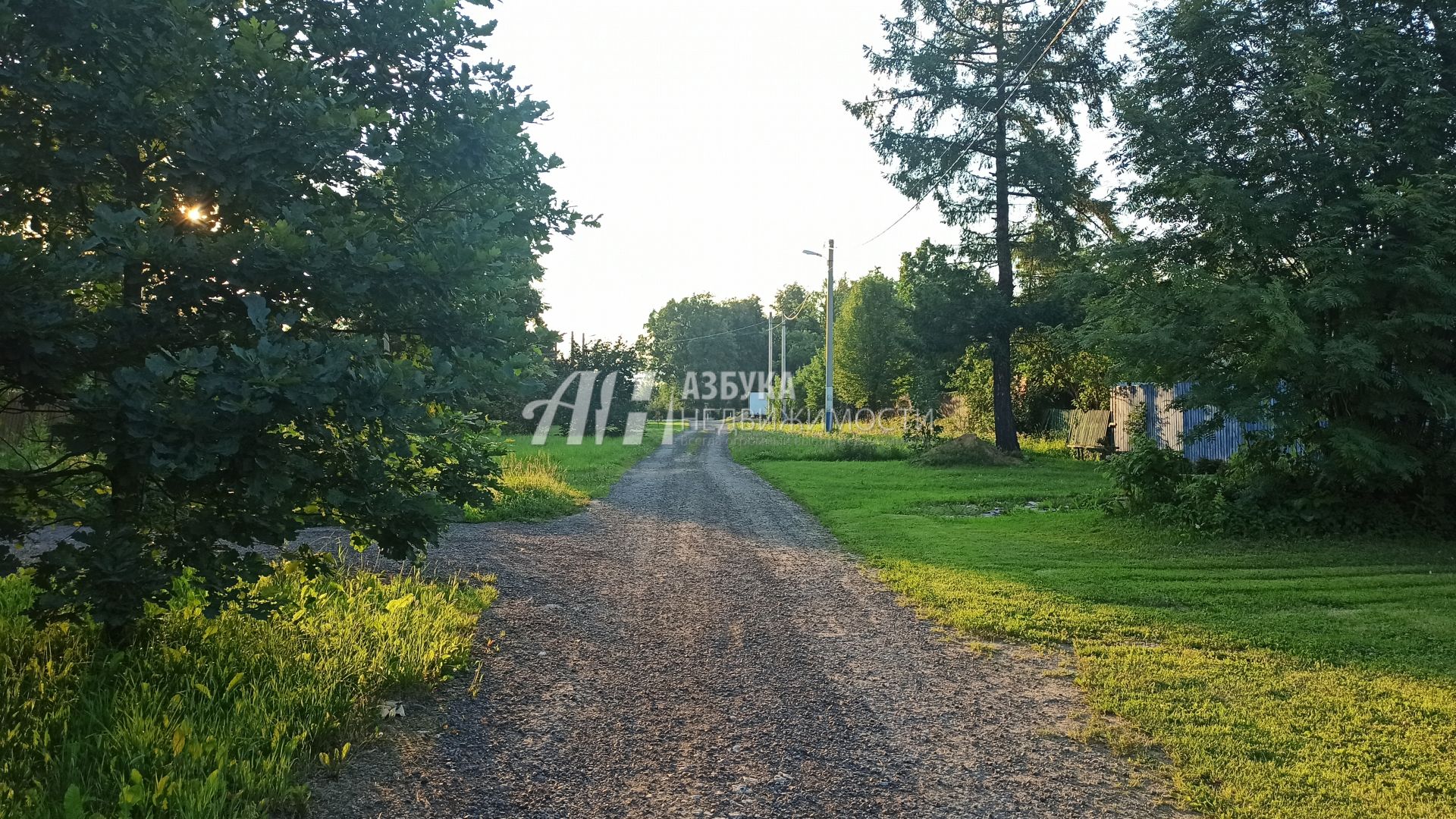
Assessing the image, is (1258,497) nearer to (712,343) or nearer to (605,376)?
(605,376)

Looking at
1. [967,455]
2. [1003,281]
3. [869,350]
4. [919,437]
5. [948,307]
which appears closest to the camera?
[967,455]

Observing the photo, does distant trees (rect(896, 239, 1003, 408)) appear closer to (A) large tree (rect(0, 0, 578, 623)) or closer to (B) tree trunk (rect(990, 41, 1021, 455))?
(B) tree trunk (rect(990, 41, 1021, 455))

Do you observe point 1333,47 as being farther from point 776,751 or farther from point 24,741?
point 24,741

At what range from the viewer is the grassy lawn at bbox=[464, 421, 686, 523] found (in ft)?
34.6

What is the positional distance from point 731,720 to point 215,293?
122 inches

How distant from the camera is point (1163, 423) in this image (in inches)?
745

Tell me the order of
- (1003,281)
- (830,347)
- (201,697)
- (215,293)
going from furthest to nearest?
(830,347) → (1003,281) → (201,697) → (215,293)

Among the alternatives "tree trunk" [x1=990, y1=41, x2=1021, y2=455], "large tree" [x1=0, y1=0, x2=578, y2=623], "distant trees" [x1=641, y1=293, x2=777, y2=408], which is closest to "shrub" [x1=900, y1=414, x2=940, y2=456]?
"tree trunk" [x1=990, y1=41, x2=1021, y2=455]

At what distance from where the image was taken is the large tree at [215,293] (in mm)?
2904

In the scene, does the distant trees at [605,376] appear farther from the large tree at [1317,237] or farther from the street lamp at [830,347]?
the large tree at [1317,237]

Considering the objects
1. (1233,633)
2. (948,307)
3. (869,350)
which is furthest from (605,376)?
(1233,633)

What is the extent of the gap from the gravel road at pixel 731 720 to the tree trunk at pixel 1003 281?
15.0 metres

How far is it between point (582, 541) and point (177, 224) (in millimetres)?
6226
